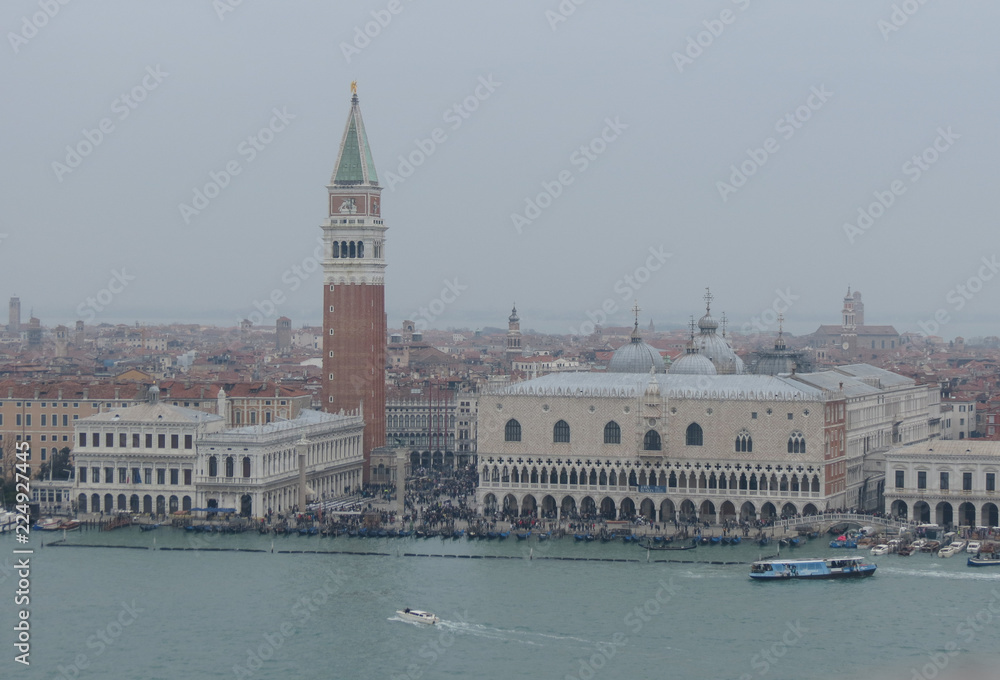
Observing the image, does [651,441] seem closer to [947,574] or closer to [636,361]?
[636,361]

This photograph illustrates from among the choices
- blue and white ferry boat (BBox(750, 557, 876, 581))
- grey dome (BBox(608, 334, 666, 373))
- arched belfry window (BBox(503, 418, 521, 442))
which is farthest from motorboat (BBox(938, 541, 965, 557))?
grey dome (BBox(608, 334, 666, 373))

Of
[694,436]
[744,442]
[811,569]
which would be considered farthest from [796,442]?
[811,569]

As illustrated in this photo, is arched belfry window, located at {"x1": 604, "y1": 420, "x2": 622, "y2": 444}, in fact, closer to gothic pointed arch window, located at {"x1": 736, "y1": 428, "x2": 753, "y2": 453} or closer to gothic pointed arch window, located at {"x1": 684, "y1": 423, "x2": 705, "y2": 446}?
gothic pointed arch window, located at {"x1": 684, "y1": 423, "x2": 705, "y2": 446}

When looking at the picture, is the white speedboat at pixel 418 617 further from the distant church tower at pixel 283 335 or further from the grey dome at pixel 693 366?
the distant church tower at pixel 283 335

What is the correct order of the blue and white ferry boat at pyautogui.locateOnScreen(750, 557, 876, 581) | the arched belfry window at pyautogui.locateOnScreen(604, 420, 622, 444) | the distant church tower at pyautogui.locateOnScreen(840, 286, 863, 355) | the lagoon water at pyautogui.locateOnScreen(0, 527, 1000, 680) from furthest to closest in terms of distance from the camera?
the distant church tower at pyautogui.locateOnScreen(840, 286, 863, 355)
the arched belfry window at pyautogui.locateOnScreen(604, 420, 622, 444)
the blue and white ferry boat at pyautogui.locateOnScreen(750, 557, 876, 581)
the lagoon water at pyautogui.locateOnScreen(0, 527, 1000, 680)

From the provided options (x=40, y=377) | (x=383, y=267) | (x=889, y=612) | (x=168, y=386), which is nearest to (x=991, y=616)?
(x=889, y=612)

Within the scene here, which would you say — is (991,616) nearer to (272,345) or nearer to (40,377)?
(40,377)
